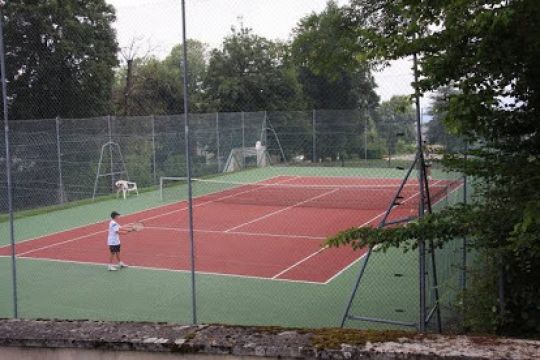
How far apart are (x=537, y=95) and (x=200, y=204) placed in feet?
57.8

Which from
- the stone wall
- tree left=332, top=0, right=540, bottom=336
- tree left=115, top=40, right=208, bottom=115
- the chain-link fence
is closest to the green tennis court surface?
the chain-link fence

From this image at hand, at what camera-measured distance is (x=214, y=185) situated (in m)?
25.5

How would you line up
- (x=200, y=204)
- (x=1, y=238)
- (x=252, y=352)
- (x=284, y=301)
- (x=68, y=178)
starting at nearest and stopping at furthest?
1. (x=252, y=352)
2. (x=284, y=301)
3. (x=1, y=238)
4. (x=68, y=178)
5. (x=200, y=204)

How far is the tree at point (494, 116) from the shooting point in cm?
434

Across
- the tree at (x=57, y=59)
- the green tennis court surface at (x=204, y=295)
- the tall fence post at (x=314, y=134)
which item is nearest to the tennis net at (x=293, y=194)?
the tall fence post at (x=314, y=134)

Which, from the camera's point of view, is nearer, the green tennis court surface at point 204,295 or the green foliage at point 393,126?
the green tennis court surface at point 204,295

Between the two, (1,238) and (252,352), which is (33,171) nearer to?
(1,238)

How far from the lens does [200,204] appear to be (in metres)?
21.8

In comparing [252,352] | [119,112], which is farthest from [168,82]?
[252,352]

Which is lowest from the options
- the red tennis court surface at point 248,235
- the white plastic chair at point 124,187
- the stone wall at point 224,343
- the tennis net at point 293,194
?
the red tennis court surface at point 248,235

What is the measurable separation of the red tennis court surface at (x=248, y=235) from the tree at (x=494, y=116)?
5.98m

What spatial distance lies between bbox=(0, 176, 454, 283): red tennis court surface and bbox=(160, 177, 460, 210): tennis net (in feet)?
0.12

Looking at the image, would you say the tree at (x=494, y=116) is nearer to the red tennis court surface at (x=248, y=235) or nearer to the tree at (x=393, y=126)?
the red tennis court surface at (x=248, y=235)

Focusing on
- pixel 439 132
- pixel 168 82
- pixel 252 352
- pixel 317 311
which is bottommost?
pixel 317 311
